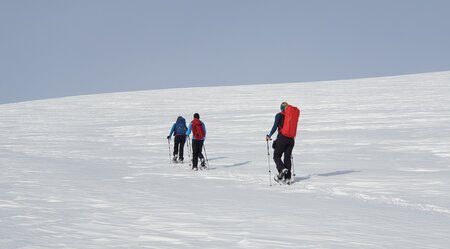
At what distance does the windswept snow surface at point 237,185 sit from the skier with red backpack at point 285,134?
1.15ft

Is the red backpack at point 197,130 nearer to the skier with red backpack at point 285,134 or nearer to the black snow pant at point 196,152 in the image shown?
the black snow pant at point 196,152

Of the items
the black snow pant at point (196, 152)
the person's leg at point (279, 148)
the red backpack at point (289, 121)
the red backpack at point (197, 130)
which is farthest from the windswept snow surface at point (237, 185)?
the red backpack at point (289, 121)

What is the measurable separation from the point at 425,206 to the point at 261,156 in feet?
28.8

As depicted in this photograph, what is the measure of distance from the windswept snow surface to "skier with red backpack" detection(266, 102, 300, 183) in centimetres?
35

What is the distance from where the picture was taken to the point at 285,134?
10297mm

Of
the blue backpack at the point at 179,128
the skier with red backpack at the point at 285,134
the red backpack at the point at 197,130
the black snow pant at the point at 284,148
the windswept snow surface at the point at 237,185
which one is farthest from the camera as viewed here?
the blue backpack at the point at 179,128

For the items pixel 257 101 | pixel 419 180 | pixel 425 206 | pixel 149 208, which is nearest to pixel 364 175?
pixel 419 180

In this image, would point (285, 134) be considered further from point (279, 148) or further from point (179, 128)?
point (179, 128)

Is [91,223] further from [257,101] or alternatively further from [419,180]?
[257,101]

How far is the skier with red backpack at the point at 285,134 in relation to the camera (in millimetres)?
10211

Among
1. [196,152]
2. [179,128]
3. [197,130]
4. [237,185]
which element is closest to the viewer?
[237,185]

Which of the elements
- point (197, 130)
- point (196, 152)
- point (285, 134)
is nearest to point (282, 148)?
point (285, 134)

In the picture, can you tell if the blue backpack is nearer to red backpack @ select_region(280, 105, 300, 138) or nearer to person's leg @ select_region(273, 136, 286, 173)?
person's leg @ select_region(273, 136, 286, 173)

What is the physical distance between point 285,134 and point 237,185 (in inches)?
54.9
